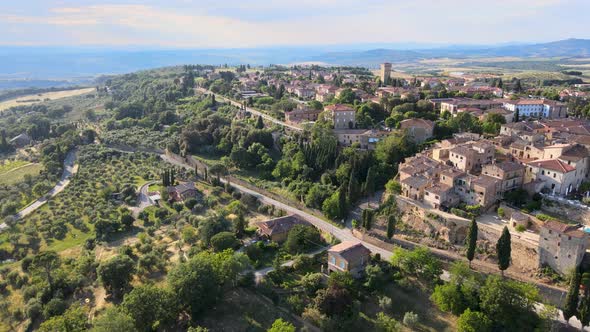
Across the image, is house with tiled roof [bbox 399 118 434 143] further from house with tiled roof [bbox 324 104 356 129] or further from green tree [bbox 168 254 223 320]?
green tree [bbox 168 254 223 320]

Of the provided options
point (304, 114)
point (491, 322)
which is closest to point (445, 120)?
point (304, 114)

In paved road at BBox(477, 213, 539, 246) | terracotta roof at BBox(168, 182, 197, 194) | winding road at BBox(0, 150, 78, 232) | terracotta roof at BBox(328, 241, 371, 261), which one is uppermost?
paved road at BBox(477, 213, 539, 246)

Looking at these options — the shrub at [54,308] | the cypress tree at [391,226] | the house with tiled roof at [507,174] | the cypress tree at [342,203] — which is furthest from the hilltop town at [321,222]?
the cypress tree at [342,203]

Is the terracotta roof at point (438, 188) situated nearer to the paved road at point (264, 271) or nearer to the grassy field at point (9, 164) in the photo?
the paved road at point (264, 271)

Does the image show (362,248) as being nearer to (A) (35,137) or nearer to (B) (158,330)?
(B) (158,330)

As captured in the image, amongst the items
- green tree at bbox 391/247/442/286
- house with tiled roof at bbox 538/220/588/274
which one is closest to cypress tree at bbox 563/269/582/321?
house with tiled roof at bbox 538/220/588/274

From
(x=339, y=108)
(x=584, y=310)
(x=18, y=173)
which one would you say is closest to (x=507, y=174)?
(x=584, y=310)

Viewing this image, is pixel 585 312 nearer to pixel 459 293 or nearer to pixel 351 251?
pixel 459 293
